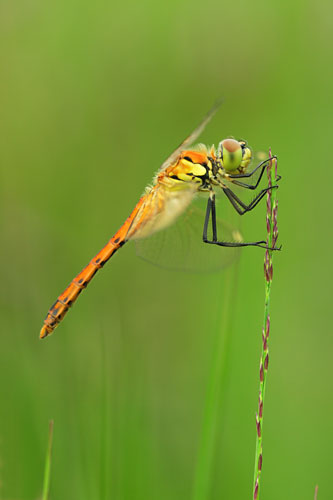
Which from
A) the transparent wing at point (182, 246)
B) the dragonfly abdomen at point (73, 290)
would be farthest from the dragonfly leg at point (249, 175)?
the dragonfly abdomen at point (73, 290)

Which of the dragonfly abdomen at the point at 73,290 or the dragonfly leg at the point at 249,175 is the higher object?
the dragonfly leg at the point at 249,175

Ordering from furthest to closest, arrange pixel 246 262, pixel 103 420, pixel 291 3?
pixel 291 3
pixel 246 262
pixel 103 420

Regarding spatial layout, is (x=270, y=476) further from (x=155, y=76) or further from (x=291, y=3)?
(x=291, y=3)

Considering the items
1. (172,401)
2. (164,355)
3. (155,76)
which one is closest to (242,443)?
(172,401)

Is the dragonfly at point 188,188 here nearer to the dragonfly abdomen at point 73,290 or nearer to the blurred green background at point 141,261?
the dragonfly abdomen at point 73,290

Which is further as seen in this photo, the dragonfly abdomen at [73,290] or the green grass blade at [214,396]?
the dragonfly abdomen at [73,290]

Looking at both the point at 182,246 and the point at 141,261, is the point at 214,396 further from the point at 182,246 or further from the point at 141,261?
the point at 141,261

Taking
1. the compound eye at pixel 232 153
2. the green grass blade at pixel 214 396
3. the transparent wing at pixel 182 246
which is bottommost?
the green grass blade at pixel 214 396

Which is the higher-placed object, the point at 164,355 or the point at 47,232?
the point at 47,232
